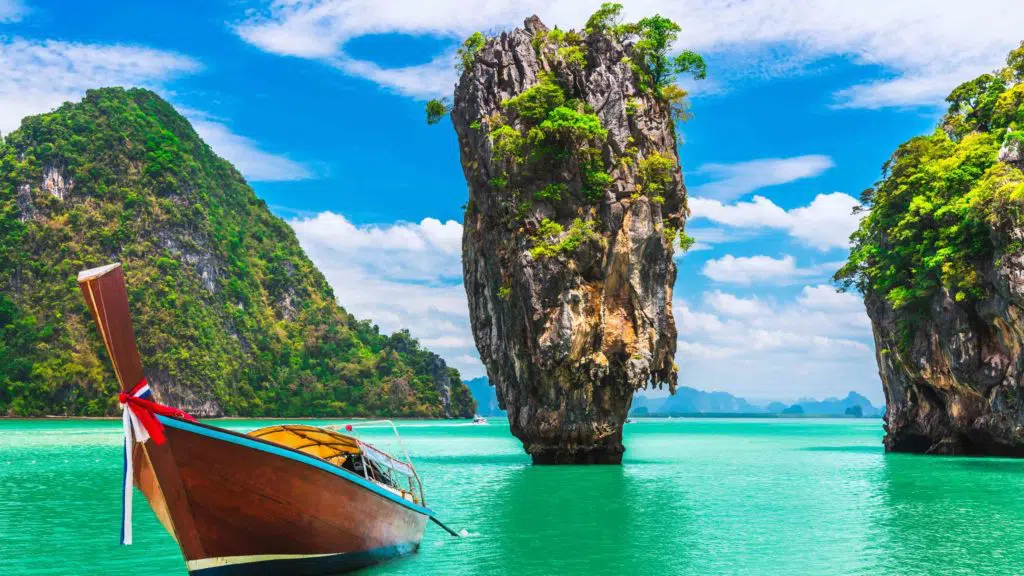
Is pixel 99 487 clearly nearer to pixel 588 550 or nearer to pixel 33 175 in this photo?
pixel 588 550

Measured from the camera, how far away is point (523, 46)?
3316 centimetres

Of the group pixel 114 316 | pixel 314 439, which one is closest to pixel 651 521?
pixel 314 439

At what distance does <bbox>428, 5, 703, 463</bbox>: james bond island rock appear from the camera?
31.0 metres

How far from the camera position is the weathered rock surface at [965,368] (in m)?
31.0

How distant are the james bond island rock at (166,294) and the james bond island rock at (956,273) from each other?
7939cm

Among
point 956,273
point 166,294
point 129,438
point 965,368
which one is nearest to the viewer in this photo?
point 129,438

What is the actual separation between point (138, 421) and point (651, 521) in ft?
40.7

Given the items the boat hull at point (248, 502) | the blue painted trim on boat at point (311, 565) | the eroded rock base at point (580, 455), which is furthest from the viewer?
the eroded rock base at point (580, 455)

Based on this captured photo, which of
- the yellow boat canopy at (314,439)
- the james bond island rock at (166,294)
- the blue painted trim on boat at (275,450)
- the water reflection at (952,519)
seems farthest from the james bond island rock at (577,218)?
the james bond island rock at (166,294)

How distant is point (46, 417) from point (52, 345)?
348 inches

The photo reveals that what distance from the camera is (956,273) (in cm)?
3288

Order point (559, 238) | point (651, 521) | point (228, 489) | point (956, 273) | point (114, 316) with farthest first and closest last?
point (956, 273) < point (559, 238) < point (651, 521) < point (228, 489) < point (114, 316)

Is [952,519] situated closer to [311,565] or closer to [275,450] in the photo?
[311,565]

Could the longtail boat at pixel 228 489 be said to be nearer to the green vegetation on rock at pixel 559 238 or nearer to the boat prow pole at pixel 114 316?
the boat prow pole at pixel 114 316
